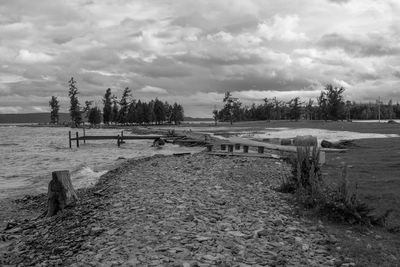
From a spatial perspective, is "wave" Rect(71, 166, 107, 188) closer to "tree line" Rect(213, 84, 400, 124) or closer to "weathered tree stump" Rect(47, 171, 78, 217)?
"weathered tree stump" Rect(47, 171, 78, 217)

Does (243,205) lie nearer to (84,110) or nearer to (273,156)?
(273,156)

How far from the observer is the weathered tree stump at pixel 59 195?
11766 mm

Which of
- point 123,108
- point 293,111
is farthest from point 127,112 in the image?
point 293,111

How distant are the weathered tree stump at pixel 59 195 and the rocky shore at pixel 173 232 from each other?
432 millimetres

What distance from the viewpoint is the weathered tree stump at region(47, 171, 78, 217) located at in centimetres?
1177

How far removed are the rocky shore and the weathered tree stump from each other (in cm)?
43

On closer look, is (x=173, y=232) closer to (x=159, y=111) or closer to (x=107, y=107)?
(x=159, y=111)

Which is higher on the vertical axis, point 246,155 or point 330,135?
point 330,135

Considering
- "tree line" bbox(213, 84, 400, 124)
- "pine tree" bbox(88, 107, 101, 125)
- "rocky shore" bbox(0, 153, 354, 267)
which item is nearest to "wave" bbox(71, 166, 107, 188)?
"rocky shore" bbox(0, 153, 354, 267)

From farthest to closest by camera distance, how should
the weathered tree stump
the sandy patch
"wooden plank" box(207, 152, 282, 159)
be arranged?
the sandy patch
"wooden plank" box(207, 152, 282, 159)
the weathered tree stump

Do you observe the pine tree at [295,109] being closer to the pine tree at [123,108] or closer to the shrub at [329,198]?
the pine tree at [123,108]

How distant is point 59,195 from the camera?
11.9m

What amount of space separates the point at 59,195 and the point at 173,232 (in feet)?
18.9

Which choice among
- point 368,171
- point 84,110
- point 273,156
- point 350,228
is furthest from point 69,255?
point 84,110
